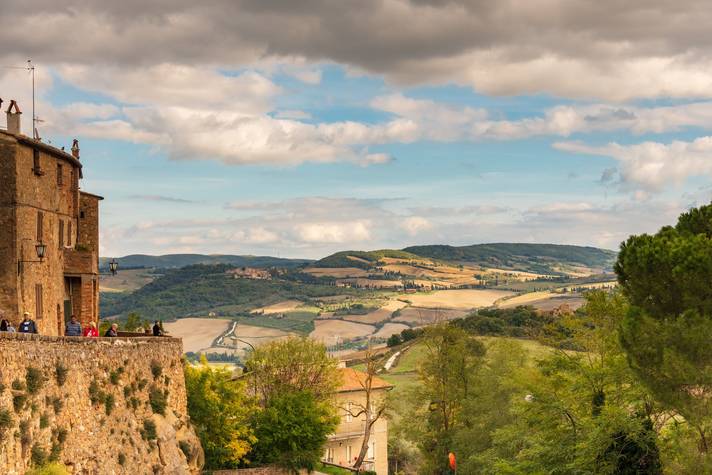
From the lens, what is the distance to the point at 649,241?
128ft

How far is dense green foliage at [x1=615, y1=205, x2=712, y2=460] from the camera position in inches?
1423

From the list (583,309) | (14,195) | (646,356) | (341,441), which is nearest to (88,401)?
(14,195)

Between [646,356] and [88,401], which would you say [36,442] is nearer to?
[88,401]

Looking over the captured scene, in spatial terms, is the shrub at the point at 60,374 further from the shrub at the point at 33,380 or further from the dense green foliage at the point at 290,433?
the dense green foliage at the point at 290,433

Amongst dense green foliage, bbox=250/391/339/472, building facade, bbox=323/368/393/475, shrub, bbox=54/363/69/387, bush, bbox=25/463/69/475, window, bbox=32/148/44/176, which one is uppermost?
window, bbox=32/148/44/176

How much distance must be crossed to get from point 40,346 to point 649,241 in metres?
24.4

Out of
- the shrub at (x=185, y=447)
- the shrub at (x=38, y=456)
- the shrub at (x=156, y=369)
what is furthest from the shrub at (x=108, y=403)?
the shrub at (x=185, y=447)

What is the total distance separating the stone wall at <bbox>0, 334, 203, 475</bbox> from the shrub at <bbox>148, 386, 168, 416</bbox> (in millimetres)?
49

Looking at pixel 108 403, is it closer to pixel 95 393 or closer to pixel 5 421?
pixel 95 393

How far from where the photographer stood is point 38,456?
3212 cm

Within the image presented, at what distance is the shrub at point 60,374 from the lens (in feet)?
115

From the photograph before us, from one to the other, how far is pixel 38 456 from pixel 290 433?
31645 mm

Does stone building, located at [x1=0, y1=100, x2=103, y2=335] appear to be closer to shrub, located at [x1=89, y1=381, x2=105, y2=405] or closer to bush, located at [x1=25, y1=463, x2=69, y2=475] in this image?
shrub, located at [x1=89, y1=381, x2=105, y2=405]

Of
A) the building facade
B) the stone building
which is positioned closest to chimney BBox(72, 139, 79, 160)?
the stone building
